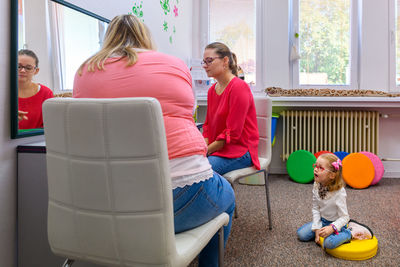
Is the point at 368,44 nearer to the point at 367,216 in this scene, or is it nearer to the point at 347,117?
the point at 347,117

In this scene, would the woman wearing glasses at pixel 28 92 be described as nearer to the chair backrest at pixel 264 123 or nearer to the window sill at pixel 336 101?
the chair backrest at pixel 264 123

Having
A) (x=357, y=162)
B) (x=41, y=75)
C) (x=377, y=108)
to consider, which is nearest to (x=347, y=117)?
(x=377, y=108)

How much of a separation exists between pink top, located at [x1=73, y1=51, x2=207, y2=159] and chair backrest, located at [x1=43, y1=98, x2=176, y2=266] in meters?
0.16

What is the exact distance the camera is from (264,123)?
213 cm

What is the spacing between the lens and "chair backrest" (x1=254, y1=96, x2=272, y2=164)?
2.12 metres

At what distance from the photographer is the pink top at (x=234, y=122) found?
1.84 meters

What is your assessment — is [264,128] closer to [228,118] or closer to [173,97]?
[228,118]

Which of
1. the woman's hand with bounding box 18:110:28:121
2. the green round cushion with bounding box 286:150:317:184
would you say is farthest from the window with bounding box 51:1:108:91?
the green round cushion with bounding box 286:150:317:184

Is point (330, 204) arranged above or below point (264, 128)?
below

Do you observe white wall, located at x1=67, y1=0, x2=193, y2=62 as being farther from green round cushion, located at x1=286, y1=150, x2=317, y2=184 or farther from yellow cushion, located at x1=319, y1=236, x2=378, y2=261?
yellow cushion, located at x1=319, y1=236, x2=378, y2=261

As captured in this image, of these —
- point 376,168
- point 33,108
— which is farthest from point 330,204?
point 376,168

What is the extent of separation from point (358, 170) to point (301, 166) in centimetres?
48

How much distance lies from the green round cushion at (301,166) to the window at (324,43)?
0.87 m

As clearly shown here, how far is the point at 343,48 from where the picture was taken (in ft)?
12.3
